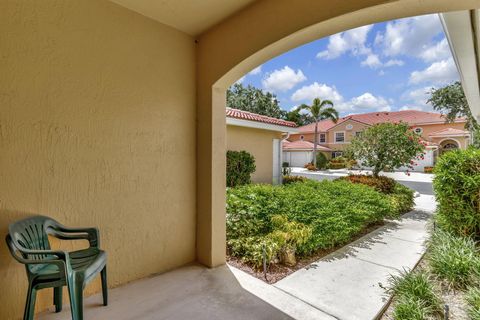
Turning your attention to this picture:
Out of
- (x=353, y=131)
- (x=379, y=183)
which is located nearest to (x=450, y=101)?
(x=379, y=183)

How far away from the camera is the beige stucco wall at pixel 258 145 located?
31.3 ft

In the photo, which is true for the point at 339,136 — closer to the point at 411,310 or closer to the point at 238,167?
the point at 238,167

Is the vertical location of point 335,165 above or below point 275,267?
above

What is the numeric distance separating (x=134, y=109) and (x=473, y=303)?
4733 mm

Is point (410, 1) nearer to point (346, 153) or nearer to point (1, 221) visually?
point (1, 221)

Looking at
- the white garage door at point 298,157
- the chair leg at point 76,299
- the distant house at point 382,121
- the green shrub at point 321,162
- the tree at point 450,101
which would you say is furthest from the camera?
the white garage door at point 298,157

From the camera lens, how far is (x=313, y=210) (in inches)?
202

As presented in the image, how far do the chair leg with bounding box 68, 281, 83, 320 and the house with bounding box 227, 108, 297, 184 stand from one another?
7.13 meters

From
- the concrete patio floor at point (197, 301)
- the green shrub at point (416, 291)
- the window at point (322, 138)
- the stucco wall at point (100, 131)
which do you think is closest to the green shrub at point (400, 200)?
the green shrub at point (416, 291)

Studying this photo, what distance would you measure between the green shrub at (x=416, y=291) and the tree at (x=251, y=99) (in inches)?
1077

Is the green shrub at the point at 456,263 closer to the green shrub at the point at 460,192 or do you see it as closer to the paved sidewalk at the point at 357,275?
the paved sidewalk at the point at 357,275

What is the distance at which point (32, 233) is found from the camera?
239 cm

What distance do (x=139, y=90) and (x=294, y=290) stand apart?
3.44 metres

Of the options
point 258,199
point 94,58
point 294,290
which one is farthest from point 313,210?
point 94,58
